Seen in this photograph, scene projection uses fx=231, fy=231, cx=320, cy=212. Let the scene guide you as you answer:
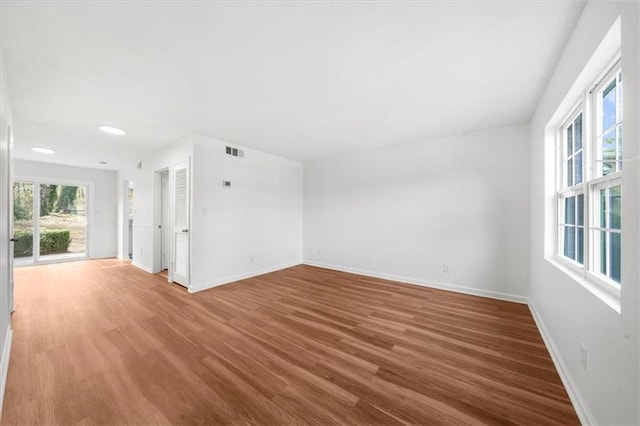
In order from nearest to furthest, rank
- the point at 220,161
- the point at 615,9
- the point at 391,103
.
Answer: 1. the point at 615,9
2. the point at 391,103
3. the point at 220,161

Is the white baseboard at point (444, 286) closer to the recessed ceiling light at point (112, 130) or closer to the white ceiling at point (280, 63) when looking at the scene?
the white ceiling at point (280, 63)

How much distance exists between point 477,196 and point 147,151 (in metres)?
6.27

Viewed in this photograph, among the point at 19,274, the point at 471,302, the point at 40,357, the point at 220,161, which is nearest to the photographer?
the point at 40,357

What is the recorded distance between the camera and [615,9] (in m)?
1.13

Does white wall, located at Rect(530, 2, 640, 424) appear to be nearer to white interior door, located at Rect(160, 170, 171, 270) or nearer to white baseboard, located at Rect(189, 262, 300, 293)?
white baseboard, located at Rect(189, 262, 300, 293)

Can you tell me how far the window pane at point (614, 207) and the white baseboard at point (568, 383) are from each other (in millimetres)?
1114

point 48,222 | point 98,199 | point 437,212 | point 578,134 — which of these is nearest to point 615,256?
point 578,134

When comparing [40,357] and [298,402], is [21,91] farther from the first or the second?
[298,402]

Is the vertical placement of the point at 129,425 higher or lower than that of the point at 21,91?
lower

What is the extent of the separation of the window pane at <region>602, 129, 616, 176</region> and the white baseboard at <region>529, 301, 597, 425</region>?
57.4 inches

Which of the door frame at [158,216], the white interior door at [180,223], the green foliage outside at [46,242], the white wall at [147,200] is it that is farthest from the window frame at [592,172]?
the green foliage outside at [46,242]

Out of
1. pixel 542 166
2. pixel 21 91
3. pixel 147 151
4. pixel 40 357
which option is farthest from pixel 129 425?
pixel 147 151

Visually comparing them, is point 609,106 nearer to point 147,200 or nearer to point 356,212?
point 356,212

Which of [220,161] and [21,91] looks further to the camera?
[220,161]
